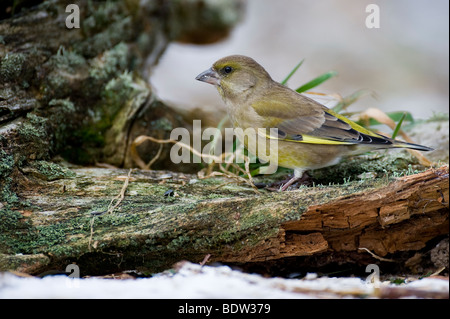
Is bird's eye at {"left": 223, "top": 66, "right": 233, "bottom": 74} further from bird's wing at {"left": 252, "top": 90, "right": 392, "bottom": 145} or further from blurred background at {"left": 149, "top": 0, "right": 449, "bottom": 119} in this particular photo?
blurred background at {"left": 149, "top": 0, "right": 449, "bottom": 119}

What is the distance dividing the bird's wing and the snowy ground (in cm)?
118

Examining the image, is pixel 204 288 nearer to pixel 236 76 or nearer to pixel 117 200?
pixel 117 200

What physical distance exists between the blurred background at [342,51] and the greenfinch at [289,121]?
113 inches

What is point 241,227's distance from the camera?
2996 millimetres

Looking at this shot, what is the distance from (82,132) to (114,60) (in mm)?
869

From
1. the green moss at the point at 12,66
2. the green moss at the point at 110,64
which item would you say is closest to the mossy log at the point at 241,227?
the green moss at the point at 12,66

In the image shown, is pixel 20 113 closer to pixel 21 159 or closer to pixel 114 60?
pixel 21 159

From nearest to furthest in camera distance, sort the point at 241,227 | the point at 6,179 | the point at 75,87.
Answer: the point at 241,227, the point at 6,179, the point at 75,87

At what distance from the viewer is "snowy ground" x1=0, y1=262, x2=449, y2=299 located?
2479mm

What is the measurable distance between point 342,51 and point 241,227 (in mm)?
5566

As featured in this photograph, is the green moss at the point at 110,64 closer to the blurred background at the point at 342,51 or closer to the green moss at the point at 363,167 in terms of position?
the blurred background at the point at 342,51

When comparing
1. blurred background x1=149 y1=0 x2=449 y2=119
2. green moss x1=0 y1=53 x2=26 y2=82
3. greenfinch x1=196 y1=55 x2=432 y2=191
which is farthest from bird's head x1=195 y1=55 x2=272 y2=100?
blurred background x1=149 y1=0 x2=449 y2=119

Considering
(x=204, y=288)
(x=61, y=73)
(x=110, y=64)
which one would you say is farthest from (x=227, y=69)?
(x=204, y=288)

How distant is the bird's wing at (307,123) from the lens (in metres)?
3.61
